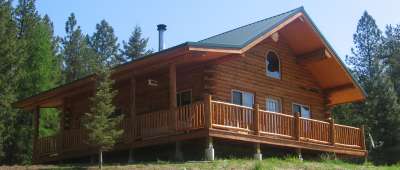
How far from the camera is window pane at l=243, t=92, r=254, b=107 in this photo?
80.4 ft

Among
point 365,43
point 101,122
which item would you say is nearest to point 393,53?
point 365,43

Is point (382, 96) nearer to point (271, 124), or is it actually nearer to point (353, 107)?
point (353, 107)

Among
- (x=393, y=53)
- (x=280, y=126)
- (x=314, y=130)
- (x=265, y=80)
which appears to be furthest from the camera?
(x=393, y=53)

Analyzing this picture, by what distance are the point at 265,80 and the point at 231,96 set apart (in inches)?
95.0

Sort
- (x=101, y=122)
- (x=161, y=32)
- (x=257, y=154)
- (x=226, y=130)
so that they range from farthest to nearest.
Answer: (x=161, y=32), (x=257, y=154), (x=226, y=130), (x=101, y=122)

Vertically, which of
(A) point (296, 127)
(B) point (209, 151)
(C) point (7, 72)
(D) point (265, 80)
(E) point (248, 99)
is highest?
(C) point (7, 72)

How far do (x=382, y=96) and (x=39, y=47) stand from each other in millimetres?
25069

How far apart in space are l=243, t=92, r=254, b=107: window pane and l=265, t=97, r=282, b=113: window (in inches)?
42.6

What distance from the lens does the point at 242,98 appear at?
2447 cm

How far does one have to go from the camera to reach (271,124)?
2252cm

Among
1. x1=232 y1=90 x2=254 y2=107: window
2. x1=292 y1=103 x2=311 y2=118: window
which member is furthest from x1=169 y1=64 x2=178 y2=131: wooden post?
x1=292 y1=103 x2=311 y2=118: window

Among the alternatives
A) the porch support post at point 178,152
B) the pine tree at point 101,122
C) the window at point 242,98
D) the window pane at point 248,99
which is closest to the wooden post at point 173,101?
the porch support post at point 178,152

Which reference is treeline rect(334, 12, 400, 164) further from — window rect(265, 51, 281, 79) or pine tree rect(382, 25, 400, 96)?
window rect(265, 51, 281, 79)

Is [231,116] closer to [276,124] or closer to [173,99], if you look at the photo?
[173,99]
